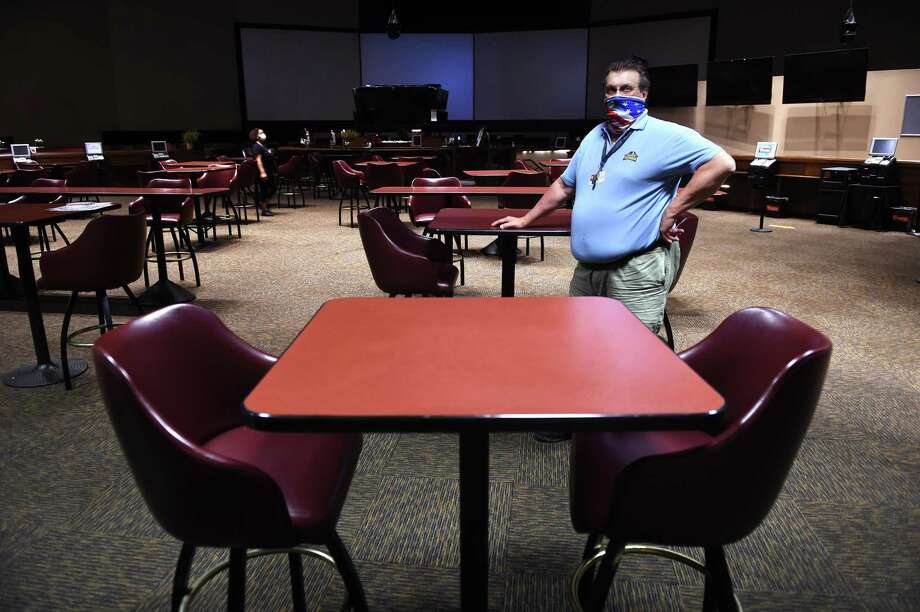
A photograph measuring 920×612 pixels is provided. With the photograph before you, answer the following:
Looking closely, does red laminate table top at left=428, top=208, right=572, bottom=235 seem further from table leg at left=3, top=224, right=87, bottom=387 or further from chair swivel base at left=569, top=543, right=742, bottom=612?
table leg at left=3, top=224, right=87, bottom=387

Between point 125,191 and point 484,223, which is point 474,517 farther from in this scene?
point 125,191

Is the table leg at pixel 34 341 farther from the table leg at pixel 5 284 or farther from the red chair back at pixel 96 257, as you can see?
the table leg at pixel 5 284

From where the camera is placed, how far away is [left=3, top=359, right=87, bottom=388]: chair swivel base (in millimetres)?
3393

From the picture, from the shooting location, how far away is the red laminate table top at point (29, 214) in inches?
134

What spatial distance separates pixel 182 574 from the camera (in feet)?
5.01

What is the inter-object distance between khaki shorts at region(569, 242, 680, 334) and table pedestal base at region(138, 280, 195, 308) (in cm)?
351

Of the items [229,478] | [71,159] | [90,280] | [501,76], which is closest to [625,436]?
[229,478]

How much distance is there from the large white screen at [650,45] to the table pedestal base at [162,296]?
29.1ft

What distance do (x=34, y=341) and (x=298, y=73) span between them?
496 inches

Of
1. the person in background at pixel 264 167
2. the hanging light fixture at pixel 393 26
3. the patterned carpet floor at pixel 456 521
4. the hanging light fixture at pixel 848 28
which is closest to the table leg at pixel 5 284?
the patterned carpet floor at pixel 456 521

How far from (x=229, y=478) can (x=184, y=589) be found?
21.1 inches

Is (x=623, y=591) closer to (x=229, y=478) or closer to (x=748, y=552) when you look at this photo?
(x=748, y=552)

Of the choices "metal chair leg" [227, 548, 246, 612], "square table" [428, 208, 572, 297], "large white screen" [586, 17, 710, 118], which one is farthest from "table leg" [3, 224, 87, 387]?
"large white screen" [586, 17, 710, 118]

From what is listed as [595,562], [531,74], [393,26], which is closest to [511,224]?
[595,562]
